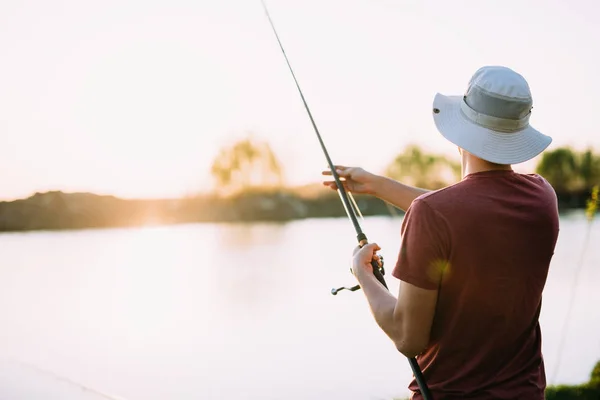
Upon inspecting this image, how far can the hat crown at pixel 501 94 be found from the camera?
128 cm

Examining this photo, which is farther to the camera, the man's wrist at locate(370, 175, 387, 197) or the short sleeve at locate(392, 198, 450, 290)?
the man's wrist at locate(370, 175, 387, 197)

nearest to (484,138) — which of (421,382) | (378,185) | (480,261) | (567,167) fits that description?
(480,261)

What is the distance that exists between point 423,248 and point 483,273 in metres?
0.14

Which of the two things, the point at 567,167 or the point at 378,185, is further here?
the point at 567,167

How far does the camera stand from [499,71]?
51.1 inches

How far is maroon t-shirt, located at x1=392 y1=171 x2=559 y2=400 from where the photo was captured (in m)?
1.13

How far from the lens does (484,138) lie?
1.27 metres

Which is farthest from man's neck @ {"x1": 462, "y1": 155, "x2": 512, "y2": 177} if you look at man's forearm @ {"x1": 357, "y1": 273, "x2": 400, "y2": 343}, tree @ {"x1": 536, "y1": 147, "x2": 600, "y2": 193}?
tree @ {"x1": 536, "y1": 147, "x2": 600, "y2": 193}

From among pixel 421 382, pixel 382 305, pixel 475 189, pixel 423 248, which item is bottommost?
pixel 421 382

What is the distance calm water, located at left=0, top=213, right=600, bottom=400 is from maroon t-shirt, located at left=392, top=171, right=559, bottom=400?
348cm

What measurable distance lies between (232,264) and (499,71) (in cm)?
2430

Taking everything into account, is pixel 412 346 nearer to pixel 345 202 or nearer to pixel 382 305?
pixel 382 305

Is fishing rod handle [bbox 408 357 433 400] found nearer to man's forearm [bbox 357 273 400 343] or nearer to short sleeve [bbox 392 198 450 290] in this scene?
man's forearm [bbox 357 273 400 343]

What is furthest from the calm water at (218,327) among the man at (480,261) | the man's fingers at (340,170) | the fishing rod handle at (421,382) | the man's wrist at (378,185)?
the man at (480,261)
